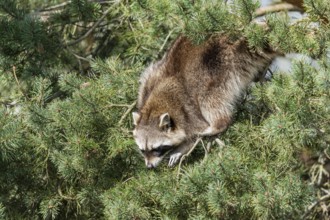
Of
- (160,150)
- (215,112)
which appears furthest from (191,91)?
(160,150)

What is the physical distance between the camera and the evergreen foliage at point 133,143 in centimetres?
417

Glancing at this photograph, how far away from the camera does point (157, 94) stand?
5.89m

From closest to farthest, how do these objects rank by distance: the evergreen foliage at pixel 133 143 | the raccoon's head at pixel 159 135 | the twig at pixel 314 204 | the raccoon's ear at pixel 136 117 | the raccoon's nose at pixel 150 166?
1. the evergreen foliage at pixel 133 143
2. the twig at pixel 314 204
3. the raccoon's nose at pixel 150 166
4. the raccoon's ear at pixel 136 117
5. the raccoon's head at pixel 159 135

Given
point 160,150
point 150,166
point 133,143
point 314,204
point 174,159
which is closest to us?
point 314,204

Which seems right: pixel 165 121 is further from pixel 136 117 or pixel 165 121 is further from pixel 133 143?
pixel 133 143

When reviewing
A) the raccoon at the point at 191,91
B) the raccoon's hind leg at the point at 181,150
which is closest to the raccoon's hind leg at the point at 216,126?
the raccoon at the point at 191,91

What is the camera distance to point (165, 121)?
572 centimetres

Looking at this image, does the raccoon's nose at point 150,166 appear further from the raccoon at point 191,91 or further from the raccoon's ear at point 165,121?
the raccoon's ear at point 165,121

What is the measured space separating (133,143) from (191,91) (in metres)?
0.96

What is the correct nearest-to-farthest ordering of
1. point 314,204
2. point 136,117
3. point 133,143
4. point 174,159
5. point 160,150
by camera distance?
point 314,204 → point 133,143 → point 136,117 → point 174,159 → point 160,150

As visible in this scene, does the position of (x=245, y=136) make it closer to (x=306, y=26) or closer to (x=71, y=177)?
(x=306, y=26)

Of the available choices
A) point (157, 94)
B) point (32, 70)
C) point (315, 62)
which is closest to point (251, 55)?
point (157, 94)

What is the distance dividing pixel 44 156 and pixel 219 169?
1.46m

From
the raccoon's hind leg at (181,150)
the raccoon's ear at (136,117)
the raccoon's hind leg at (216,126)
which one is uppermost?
the raccoon's ear at (136,117)
